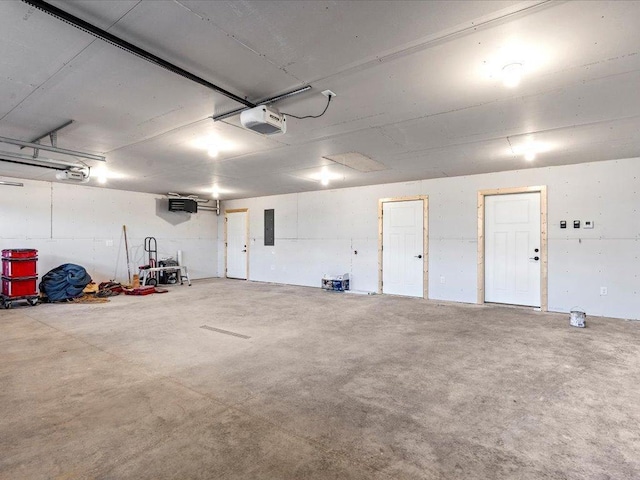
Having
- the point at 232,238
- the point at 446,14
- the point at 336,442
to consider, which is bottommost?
the point at 336,442

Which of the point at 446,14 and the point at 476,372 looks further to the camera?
the point at 476,372

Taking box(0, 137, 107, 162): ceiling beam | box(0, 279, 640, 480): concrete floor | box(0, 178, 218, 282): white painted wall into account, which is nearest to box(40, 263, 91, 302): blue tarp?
box(0, 178, 218, 282): white painted wall

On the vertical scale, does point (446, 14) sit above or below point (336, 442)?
above

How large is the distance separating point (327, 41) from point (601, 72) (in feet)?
6.99

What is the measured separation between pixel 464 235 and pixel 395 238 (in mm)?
1444

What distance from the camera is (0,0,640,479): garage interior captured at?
1901 millimetres

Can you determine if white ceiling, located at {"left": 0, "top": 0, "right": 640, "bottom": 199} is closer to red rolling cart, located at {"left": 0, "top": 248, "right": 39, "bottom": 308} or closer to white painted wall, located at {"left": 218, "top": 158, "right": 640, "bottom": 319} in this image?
white painted wall, located at {"left": 218, "top": 158, "right": 640, "bottom": 319}

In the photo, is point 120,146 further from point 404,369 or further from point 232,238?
point 232,238

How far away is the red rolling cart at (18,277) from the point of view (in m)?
5.96

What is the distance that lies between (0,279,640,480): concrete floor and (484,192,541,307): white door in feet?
4.03

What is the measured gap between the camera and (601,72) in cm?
249

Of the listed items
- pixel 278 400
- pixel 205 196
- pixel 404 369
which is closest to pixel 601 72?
pixel 404 369

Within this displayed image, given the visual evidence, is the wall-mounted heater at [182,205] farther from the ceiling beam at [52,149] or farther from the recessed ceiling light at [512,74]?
the recessed ceiling light at [512,74]

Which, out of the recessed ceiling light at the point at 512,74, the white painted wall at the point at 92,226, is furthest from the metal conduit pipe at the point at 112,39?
the white painted wall at the point at 92,226
